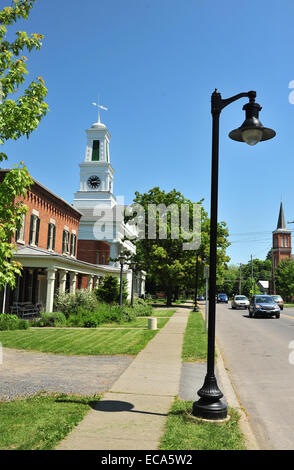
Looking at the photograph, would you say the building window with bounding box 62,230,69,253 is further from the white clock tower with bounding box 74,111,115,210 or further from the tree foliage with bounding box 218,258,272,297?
the tree foliage with bounding box 218,258,272,297

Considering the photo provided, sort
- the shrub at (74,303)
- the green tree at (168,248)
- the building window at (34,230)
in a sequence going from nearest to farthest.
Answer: the shrub at (74,303)
the building window at (34,230)
the green tree at (168,248)

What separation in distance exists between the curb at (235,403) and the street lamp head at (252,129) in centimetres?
415

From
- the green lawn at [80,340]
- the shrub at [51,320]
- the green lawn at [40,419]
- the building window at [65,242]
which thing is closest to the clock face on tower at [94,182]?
the building window at [65,242]

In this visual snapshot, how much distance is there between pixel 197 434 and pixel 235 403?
1.97m

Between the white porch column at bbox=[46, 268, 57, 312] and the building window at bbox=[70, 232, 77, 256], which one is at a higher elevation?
the building window at bbox=[70, 232, 77, 256]

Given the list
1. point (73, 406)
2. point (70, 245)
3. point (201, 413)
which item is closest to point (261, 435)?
point (201, 413)

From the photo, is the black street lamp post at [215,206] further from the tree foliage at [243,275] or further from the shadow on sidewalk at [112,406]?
the tree foliage at [243,275]

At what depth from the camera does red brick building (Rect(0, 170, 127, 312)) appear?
22.7 metres

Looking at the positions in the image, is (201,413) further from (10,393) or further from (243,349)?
(243,349)

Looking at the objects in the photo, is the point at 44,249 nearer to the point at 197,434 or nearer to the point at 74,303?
the point at 74,303

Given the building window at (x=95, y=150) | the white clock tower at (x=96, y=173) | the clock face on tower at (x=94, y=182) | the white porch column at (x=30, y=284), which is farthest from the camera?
the building window at (x=95, y=150)

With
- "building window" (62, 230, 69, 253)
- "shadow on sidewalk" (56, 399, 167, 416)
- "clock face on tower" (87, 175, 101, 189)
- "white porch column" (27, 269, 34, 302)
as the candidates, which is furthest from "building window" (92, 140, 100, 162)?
"shadow on sidewalk" (56, 399, 167, 416)

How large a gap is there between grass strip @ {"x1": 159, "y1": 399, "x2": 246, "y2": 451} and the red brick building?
16.3m

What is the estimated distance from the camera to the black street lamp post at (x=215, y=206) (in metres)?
5.66
